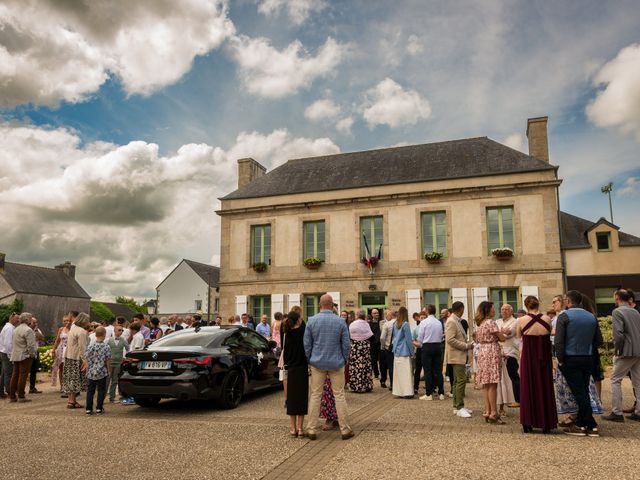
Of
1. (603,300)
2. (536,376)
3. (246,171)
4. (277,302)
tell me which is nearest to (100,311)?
(246,171)

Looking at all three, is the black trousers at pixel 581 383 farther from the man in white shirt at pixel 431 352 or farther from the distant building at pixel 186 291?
the distant building at pixel 186 291

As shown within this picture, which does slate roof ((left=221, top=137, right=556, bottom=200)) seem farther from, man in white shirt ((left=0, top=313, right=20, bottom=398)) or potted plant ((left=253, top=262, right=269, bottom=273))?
man in white shirt ((left=0, top=313, right=20, bottom=398))

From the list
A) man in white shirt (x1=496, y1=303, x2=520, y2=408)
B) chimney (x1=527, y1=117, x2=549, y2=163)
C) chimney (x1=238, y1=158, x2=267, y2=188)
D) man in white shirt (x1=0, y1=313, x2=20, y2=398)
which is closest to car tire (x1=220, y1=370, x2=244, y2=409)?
man in white shirt (x1=496, y1=303, x2=520, y2=408)

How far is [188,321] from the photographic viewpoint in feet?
51.0

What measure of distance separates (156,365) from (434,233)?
15.4 m

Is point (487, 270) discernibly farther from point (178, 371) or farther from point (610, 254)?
point (178, 371)

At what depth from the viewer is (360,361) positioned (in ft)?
35.9

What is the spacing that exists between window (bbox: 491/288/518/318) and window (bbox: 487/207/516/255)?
64.4 inches

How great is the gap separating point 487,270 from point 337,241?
6.32 meters

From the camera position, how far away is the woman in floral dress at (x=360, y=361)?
35.9 ft

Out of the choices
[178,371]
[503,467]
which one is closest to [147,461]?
[178,371]

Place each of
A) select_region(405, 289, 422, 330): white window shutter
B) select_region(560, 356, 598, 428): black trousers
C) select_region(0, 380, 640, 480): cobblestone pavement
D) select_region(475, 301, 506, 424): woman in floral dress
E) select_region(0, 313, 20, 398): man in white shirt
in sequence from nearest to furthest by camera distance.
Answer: select_region(0, 380, 640, 480): cobblestone pavement
select_region(560, 356, 598, 428): black trousers
select_region(475, 301, 506, 424): woman in floral dress
select_region(0, 313, 20, 398): man in white shirt
select_region(405, 289, 422, 330): white window shutter

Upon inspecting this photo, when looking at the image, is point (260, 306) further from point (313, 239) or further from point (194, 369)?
point (194, 369)

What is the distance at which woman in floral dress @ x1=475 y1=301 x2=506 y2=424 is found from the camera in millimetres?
7500
